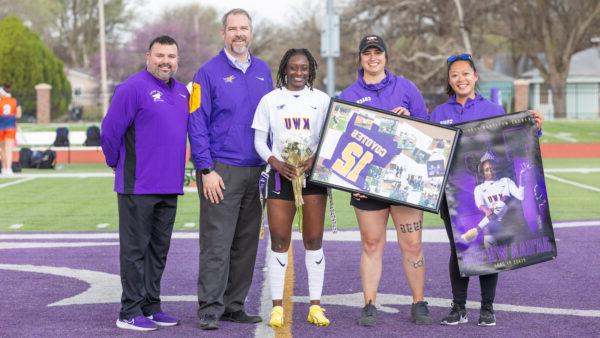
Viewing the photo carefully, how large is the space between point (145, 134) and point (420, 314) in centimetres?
219

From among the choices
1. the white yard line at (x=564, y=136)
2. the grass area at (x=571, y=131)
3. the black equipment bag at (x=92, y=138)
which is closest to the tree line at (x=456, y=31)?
the grass area at (x=571, y=131)

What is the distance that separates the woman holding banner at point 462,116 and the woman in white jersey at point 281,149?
2.79 ft

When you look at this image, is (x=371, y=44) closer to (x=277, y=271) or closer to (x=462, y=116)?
(x=462, y=116)

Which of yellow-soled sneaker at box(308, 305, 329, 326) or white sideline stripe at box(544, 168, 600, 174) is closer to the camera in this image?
yellow-soled sneaker at box(308, 305, 329, 326)

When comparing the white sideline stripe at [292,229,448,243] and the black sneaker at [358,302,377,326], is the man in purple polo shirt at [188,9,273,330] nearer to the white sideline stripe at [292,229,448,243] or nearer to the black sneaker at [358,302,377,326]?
the black sneaker at [358,302,377,326]

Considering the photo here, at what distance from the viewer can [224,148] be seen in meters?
7.07

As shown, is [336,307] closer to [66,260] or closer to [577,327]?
[577,327]

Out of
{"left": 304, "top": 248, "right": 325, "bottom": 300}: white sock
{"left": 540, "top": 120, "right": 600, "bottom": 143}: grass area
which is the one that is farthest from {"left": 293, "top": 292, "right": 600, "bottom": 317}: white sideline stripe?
{"left": 540, "top": 120, "right": 600, "bottom": 143}: grass area

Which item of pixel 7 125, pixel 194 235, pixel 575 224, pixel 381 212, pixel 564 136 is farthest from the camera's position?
pixel 564 136

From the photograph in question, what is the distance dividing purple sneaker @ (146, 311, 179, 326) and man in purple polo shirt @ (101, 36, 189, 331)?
0.01m

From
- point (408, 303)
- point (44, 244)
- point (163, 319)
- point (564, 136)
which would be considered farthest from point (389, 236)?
point (564, 136)

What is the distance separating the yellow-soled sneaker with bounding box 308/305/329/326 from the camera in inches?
276

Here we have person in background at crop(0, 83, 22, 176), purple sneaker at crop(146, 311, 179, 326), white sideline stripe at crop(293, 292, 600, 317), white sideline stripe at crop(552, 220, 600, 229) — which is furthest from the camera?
person in background at crop(0, 83, 22, 176)

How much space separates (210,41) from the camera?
8700cm
